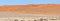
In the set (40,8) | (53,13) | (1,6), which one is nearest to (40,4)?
(40,8)

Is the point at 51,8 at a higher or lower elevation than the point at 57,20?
higher

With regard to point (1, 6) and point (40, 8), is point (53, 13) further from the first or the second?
point (1, 6)

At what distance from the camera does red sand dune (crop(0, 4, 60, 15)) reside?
3.18 feet

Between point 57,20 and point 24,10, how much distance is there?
278mm

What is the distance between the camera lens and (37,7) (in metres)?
1.00

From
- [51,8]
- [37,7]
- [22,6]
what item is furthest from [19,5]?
[51,8]

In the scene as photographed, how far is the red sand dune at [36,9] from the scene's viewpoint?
3.18 feet

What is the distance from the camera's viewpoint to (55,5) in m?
0.99

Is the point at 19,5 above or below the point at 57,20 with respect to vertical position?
above

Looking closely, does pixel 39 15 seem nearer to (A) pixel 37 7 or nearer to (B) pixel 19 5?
(A) pixel 37 7

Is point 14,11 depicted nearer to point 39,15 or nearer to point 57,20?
point 39,15

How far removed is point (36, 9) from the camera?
3.24ft

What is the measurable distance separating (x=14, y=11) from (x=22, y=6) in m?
0.08

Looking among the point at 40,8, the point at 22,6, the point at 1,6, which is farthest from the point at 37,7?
the point at 1,6
